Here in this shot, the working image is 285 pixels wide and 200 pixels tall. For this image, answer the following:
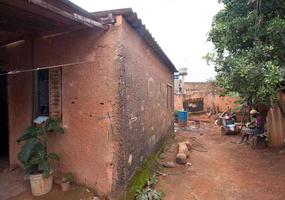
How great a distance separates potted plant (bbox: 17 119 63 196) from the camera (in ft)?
14.9

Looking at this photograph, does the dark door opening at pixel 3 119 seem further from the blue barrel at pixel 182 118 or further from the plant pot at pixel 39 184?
the blue barrel at pixel 182 118

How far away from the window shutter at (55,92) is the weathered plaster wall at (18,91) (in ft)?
2.19

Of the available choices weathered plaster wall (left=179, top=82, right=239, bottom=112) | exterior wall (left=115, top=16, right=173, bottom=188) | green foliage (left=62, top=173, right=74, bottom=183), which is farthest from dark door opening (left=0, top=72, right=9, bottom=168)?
weathered plaster wall (left=179, top=82, right=239, bottom=112)

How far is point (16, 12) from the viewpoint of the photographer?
12.7 feet

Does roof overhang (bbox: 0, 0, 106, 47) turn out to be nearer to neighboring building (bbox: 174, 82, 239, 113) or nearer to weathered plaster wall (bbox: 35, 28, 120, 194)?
weathered plaster wall (bbox: 35, 28, 120, 194)

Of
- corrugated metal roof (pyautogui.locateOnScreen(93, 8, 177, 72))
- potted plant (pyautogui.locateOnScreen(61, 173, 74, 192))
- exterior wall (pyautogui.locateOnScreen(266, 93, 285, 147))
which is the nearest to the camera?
corrugated metal roof (pyautogui.locateOnScreen(93, 8, 177, 72))

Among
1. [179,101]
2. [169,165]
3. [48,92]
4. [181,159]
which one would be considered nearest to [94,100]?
[48,92]

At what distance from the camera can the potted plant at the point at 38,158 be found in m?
4.55

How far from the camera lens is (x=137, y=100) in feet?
19.6

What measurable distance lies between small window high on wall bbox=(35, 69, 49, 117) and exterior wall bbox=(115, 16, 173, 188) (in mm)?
1737

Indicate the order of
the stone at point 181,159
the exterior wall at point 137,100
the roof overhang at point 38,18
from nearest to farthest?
the roof overhang at point 38,18 < the exterior wall at point 137,100 < the stone at point 181,159

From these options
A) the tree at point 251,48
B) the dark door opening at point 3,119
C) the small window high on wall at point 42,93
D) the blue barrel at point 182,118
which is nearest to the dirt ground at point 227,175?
the tree at point 251,48

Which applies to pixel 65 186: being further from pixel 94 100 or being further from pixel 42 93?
pixel 42 93

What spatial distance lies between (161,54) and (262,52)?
3.68 metres
